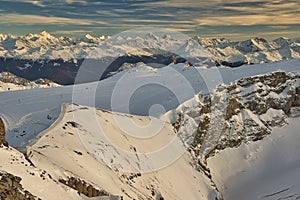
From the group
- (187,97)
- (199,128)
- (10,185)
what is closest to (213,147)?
(199,128)

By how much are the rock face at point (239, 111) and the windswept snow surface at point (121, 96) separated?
460cm

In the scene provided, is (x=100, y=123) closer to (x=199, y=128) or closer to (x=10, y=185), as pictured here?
(x=10, y=185)

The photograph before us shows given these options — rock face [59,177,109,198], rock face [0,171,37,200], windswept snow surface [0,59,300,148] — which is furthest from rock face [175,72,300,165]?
rock face [0,171,37,200]

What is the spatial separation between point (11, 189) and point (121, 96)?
8042 cm

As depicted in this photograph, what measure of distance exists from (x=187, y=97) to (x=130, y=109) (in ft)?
78.1

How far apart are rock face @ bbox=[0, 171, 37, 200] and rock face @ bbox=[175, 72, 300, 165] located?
7054cm

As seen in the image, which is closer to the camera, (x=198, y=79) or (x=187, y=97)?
(x=187, y=97)

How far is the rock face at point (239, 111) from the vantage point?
121812 millimetres

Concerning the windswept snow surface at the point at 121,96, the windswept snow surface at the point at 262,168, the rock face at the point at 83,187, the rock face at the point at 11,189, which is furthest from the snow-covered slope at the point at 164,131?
the rock face at the point at 11,189

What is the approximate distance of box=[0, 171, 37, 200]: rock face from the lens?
36.2m

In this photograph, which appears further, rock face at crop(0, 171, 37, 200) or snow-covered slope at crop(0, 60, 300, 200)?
snow-covered slope at crop(0, 60, 300, 200)

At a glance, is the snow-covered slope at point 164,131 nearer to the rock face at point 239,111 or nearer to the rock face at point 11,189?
the rock face at point 239,111

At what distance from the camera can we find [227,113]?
144125mm

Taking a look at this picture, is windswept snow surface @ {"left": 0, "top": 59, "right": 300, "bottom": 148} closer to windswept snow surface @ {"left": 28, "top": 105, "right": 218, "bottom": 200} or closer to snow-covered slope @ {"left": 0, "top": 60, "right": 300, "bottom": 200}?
snow-covered slope @ {"left": 0, "top": 60, "right": 300, "bottom": 200}
